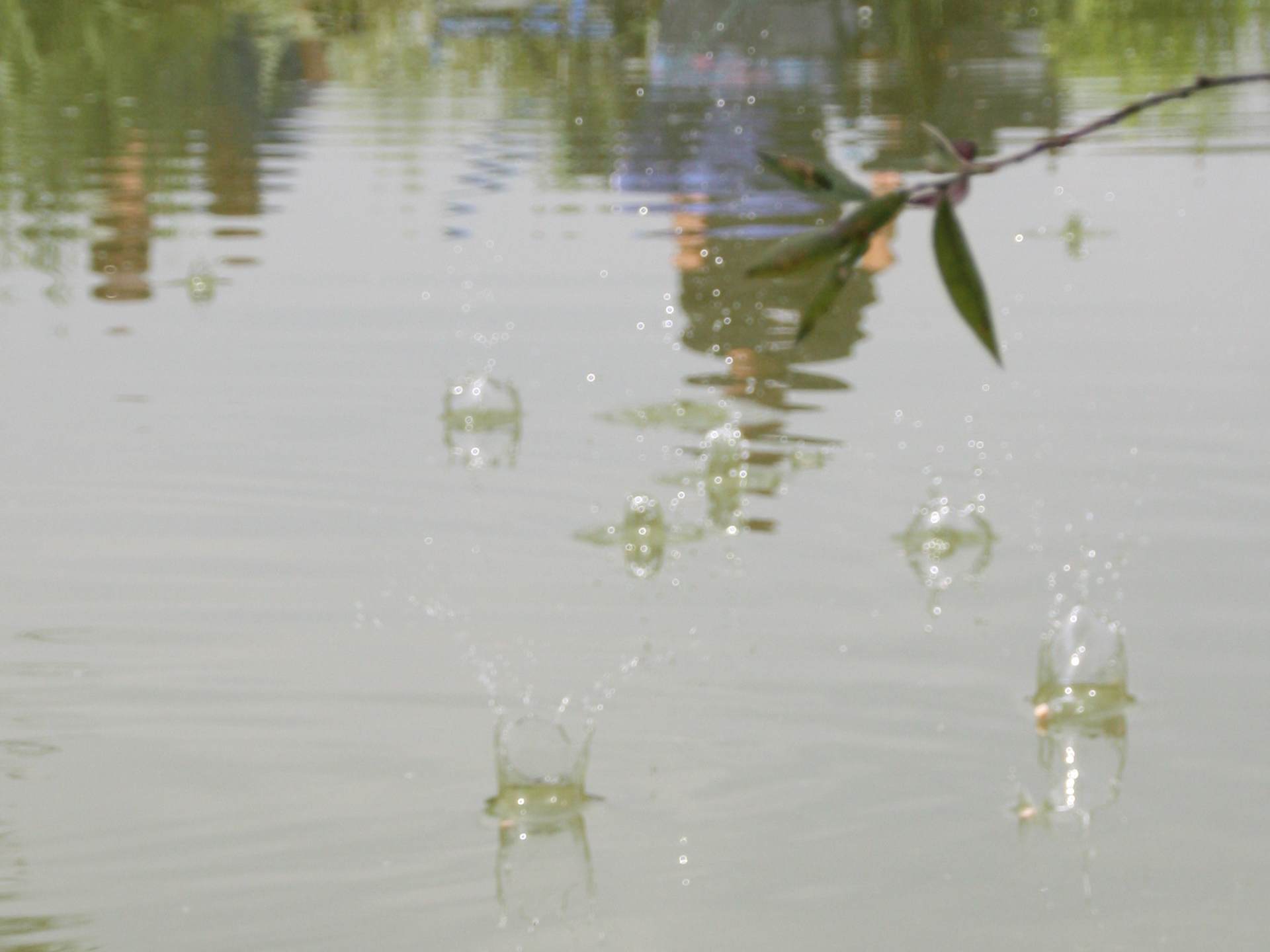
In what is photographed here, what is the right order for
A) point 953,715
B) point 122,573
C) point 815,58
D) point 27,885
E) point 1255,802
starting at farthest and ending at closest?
point 815,58, point 122,573, point 953,715, point 1255,802, point 27,885

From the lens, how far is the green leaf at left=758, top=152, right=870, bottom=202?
1.37 m

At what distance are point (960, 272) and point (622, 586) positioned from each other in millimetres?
4145

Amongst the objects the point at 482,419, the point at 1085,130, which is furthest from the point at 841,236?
the point at 482,419

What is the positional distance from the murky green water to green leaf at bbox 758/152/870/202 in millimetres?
155

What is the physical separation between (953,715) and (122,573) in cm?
213

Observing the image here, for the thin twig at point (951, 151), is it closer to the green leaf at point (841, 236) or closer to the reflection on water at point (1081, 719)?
the green leaf at point (841, 236)

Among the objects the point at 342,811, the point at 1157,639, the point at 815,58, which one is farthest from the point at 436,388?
the point at 815,58

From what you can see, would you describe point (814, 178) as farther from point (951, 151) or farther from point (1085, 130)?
point (1085, 130)

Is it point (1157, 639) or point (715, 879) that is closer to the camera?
point (715, 879)

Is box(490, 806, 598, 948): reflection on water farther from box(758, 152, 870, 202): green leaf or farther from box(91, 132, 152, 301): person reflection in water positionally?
box(91, 132, 152, 301): person reflection in water

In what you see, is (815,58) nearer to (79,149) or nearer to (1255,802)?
(79,149)

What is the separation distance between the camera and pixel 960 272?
1.33 m

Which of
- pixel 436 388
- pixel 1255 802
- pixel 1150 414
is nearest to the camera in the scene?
pixel 1255 802

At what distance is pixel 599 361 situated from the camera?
774cm
